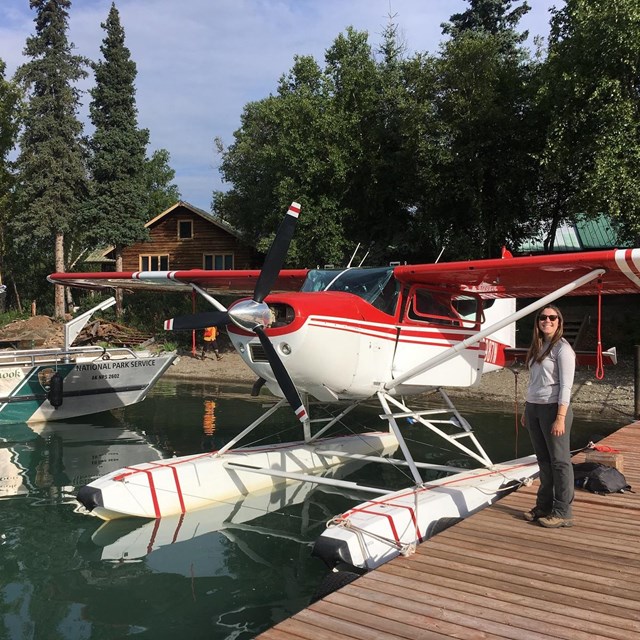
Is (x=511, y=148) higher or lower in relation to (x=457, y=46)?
lower

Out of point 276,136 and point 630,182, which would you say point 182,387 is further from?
point 630,182

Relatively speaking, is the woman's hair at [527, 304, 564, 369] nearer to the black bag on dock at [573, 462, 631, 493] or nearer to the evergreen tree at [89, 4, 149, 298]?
the black bag on dock at [573, 462, 631, 493]

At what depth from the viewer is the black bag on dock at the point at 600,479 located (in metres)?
5.69

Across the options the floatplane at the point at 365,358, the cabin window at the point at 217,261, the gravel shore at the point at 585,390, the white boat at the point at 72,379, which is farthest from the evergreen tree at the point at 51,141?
the floatplane at the point at 365,358

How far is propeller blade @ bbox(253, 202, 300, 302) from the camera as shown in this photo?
19.3ft

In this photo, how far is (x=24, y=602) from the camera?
4.66 m

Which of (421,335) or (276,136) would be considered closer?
(421,335)

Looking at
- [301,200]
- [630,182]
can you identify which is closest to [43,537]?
[630,182]

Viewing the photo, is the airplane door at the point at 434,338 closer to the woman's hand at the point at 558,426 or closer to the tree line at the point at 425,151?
the woman's hand at the point at 558,426

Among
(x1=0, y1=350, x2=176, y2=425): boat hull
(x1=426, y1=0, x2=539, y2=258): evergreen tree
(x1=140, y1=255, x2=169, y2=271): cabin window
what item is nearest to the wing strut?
(x1=0, y1=350, x2=176, y2=425): boat hull

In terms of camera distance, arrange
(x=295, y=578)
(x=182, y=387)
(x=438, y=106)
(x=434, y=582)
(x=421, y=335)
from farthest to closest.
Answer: (x=438, y=106) < (x=182, y=387) < (x=421, y=335) < (x=295, y=578) < (x=434, y=582)

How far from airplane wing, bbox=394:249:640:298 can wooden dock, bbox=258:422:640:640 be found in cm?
248

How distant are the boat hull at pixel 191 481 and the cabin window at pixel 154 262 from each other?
72.7 ft

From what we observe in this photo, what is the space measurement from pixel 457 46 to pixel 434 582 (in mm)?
17802
